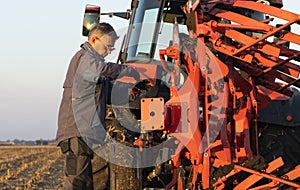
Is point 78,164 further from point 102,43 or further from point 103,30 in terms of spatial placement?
point 103,30

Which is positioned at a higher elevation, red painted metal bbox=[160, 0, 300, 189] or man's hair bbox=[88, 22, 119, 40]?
man's hair bbox=[88, 22, 119, 40]

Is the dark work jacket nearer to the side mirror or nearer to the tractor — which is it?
the tractor

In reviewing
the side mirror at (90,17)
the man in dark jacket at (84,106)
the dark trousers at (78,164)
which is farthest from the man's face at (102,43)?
the side mirror at (90,17)

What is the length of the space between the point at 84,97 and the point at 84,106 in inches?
3.0

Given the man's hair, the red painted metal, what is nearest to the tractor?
the red painted metal

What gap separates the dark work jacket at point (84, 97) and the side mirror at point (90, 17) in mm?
1598

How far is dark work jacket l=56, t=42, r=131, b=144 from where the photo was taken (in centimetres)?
512

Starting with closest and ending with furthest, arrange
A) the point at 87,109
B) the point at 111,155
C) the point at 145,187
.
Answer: the point at 87,109 → the point at 111,155 → the point at 145,187

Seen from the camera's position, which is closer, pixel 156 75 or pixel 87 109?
pixel 87 109

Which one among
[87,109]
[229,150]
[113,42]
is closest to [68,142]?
[87,109]

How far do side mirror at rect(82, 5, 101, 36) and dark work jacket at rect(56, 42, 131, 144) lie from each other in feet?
5.24

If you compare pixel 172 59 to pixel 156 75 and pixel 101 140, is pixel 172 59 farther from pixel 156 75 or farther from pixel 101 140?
pixel 101 140

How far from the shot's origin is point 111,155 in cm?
565

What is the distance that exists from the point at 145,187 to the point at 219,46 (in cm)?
168
